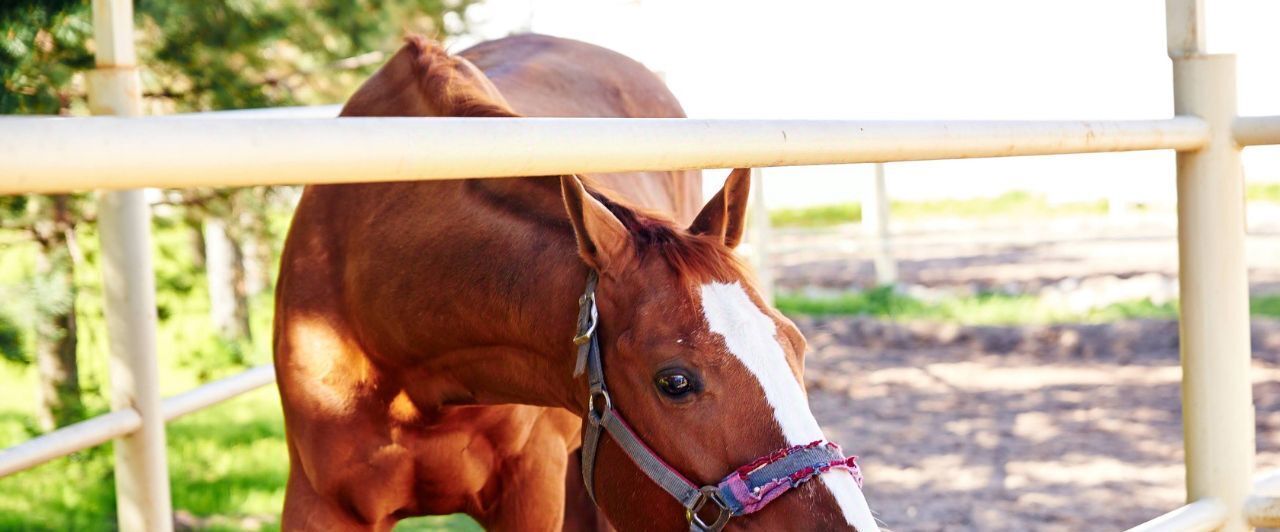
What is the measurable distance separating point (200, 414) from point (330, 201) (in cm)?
463

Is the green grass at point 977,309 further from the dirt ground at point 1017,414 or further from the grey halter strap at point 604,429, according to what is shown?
the grey halter strap at point 604,429

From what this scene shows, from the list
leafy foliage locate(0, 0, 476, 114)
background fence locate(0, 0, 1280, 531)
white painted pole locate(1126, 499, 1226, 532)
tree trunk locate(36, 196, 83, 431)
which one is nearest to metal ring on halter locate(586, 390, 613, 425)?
background fence locate(0, 0, 1280, 531)

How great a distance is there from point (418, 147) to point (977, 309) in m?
8.60

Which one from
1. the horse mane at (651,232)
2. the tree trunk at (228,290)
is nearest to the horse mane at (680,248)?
the horse mane at (651,232)

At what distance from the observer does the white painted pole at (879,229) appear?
10.6 metres

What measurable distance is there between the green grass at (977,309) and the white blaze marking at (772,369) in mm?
7255

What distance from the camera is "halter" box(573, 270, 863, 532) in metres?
1.42

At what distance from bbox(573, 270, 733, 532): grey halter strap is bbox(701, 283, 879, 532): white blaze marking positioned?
151 millimetres

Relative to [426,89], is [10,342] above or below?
below

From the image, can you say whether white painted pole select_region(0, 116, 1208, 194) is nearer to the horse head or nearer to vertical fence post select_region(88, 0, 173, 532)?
the horse head

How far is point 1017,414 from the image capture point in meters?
6.21

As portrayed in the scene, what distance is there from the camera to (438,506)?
→ 7.74 feet

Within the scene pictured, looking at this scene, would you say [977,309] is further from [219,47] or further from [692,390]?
[692,390]

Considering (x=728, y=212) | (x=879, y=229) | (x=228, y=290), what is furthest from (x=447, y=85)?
(x=879, y=229)
